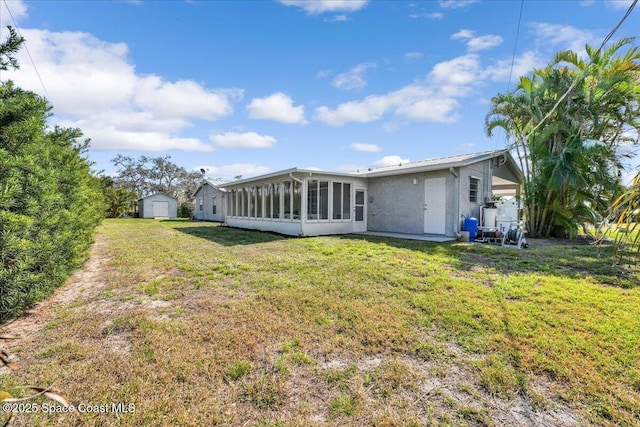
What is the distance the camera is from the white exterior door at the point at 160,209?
1228 inches

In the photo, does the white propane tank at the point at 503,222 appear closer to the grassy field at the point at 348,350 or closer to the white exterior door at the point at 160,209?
the grassy field at the point at 348,350

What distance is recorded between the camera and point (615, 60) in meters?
9.90

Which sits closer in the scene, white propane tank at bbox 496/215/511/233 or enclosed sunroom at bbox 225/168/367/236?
white propane tank at bbox 496/215/511/233

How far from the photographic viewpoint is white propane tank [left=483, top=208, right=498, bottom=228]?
11773 mm

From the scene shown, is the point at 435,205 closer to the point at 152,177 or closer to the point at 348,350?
the point at 348,350

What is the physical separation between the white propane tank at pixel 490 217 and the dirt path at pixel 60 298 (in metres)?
12.0

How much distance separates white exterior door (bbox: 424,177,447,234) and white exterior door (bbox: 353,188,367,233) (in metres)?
2.87

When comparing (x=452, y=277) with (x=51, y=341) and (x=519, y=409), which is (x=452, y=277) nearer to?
(x=519, y=409)

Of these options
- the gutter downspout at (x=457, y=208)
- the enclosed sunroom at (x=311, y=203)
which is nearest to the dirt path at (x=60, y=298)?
the enclosed sunroom at (x=311, y=203)

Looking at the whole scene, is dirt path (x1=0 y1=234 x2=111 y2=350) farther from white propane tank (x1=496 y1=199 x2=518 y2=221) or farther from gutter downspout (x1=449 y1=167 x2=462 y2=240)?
white propane tank (x1=496 y1=199 x2=518 y2=221)

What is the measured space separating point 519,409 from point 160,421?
9.16 ft

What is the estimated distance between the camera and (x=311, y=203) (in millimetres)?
12516

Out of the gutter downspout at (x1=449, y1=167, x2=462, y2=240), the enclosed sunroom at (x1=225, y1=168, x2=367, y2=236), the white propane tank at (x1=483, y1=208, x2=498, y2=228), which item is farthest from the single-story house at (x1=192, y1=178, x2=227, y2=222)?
the white propane tank at (x1=483, y1=208, x2=498, y2=228)

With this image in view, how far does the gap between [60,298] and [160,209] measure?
29.0 meters
